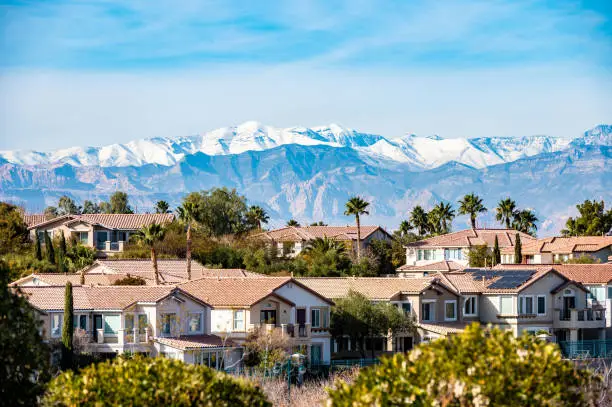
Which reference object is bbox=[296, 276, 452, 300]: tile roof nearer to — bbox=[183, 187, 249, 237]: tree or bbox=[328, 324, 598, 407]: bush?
bbox=[328, 324, 598, 407]: bush

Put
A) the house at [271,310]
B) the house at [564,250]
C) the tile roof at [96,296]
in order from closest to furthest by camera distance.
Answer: the tile roof at [96,296], the house at [271,310], the house at [564,250]

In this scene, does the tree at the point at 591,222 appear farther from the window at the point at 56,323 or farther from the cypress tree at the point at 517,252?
the window at the point at 56,323

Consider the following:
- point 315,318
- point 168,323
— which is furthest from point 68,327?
point 315,318

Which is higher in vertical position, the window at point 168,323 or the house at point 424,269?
the house at point 424,269

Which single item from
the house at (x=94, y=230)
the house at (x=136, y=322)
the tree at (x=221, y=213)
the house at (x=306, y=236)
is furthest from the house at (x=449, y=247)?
the house at (x=136, y=322)

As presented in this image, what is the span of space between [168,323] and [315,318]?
10252 mm

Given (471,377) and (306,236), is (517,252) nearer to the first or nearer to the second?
(306,236)

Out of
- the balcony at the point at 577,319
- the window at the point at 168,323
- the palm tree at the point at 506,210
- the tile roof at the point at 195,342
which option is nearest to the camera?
the tile roof at the point at 195,342

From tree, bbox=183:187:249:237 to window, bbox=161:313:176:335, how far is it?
72589 millimetres

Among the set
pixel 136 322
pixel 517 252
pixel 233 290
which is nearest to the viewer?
pixel 136 322

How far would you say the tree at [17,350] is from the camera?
26.1 meters

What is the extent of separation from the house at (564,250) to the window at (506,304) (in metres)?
35.7

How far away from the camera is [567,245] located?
396 ft

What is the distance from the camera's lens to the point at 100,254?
11694 centimetres
